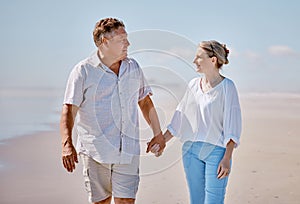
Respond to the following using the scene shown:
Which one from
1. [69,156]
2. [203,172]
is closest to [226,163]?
[203,172]

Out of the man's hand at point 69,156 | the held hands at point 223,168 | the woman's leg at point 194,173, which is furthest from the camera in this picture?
the woman's leg at point 194,173

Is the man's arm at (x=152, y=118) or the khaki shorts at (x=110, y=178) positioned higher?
the man's arm at (x=152, y=118)

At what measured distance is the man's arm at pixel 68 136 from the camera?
88.2 inches

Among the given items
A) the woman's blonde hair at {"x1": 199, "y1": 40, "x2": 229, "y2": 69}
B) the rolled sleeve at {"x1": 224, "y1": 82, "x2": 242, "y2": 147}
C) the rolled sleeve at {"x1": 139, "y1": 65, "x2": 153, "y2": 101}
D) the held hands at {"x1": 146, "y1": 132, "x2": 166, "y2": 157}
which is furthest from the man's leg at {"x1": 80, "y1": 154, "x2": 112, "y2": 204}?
the woman's blonde hair at {"x1": 199, "y1": 40, "x2": 229, "y2": 69}

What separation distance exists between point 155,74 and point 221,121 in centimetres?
40

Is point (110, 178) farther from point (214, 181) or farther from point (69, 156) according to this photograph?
point (214, 181)

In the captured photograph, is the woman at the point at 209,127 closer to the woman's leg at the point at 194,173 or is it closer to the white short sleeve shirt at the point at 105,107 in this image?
the woman's leg at the point at 194,173

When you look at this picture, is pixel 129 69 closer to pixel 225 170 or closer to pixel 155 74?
pixel 155 74

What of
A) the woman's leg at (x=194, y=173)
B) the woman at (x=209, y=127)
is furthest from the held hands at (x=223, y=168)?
the woman's leg at (x=194, y=173)

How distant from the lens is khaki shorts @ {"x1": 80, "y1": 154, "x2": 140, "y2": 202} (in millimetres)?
2383

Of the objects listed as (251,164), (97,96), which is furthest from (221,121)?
(251,164)

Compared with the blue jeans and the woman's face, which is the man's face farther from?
the blue jeans

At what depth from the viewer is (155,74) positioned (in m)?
2.46

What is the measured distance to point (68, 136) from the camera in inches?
89.4
